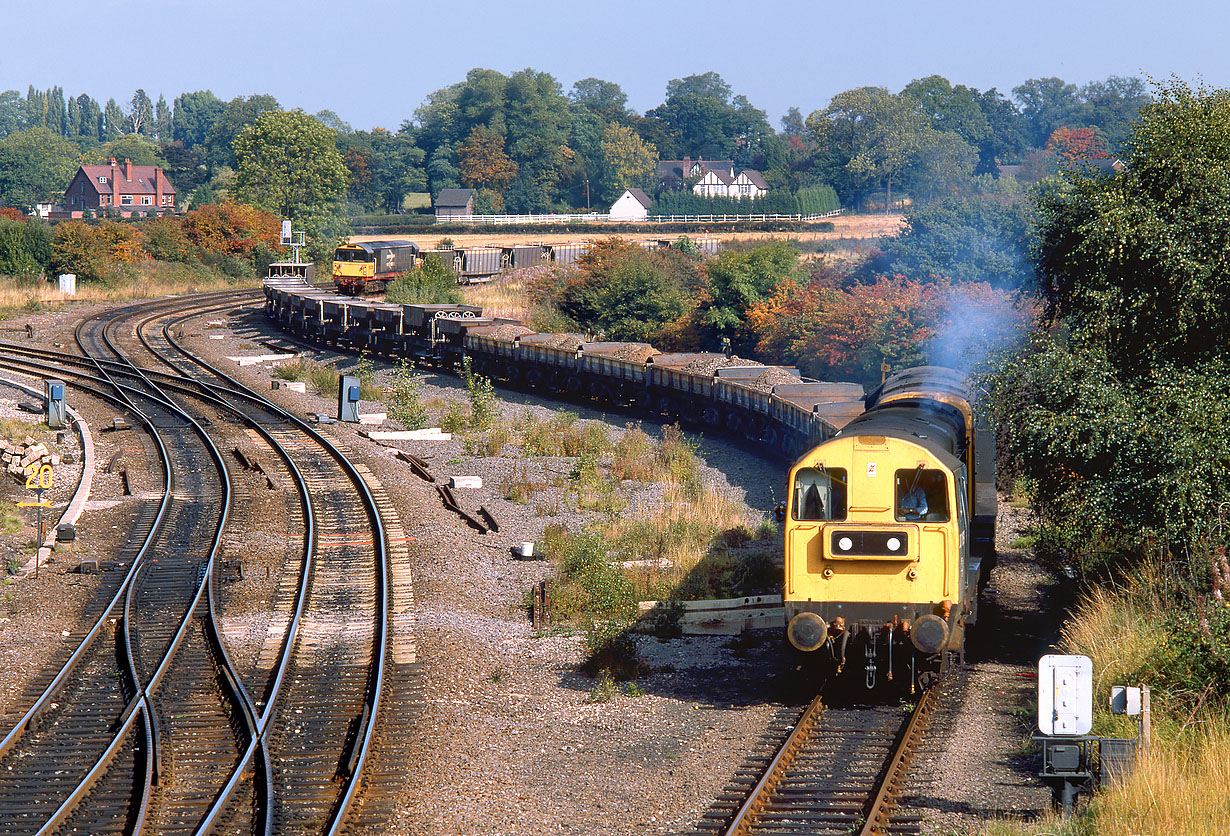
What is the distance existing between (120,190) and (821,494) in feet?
429

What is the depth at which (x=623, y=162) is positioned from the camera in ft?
390

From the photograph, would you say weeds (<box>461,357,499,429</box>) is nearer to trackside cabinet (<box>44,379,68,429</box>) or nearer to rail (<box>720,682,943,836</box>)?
trackside cabinet (<box>44,379,68,429</box>)

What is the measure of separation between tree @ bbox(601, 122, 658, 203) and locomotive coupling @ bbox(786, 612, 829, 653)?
10631cm

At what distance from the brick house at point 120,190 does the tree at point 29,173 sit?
2.68m

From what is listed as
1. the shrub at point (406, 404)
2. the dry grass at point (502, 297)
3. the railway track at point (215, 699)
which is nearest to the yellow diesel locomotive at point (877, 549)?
the railway track at point (215, 699)

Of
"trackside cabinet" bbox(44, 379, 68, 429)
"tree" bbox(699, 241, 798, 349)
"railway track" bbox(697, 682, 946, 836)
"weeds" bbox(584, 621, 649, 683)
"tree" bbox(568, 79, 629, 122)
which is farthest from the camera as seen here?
"tree" bbox(568, 79, 629, 122)

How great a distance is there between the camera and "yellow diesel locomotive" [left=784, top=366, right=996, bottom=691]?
1077 cm

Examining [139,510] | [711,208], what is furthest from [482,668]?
[711,208]

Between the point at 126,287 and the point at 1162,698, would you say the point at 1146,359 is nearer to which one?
the point at 1162,698

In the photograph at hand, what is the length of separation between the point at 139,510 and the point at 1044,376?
1471 centimetres

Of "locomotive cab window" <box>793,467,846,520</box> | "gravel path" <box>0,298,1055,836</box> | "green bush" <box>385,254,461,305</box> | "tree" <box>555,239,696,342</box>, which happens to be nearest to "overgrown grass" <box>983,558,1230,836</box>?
"gravel path" <box>0,298,1055,836</box>

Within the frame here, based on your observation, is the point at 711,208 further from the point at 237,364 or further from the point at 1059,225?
the point at 1059,225

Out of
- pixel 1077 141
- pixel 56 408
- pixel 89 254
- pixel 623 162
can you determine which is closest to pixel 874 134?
pixel 1077 141

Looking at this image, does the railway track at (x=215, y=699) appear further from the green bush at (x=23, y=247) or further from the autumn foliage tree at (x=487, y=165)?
the autumn foliage tree at (x=487, y=165)
